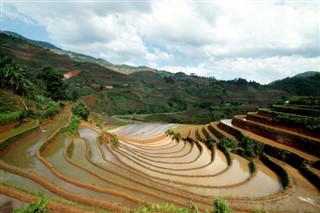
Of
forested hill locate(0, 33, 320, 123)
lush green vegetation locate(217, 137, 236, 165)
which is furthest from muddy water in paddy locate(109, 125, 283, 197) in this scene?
forested hill locate(0, 33, 320, 123)

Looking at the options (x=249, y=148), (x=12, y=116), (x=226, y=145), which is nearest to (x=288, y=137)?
(x=249, y=148)

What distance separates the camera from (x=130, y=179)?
17609 mm

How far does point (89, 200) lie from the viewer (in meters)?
13.1

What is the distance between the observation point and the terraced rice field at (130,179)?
14.1 meters

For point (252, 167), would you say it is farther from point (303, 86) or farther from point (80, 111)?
point (303, 86)

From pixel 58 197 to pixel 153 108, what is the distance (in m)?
87.1

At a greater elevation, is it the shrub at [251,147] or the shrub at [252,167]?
the shrub at [251,147]

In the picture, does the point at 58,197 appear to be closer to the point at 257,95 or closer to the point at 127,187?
the point at 127,187

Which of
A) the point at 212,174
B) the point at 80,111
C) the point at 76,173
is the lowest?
the point at 212,174

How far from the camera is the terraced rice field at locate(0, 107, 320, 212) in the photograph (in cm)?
1414

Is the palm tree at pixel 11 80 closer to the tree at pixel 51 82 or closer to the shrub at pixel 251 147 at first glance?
the tree at pixel 51 82

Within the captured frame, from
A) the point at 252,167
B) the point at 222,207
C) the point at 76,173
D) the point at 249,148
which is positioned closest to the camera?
the point at 222,207

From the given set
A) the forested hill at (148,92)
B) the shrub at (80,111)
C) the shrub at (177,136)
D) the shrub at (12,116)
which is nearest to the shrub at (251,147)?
the shrub at (177,136)

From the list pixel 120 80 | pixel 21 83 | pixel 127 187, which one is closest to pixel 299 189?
pixel 127 187
